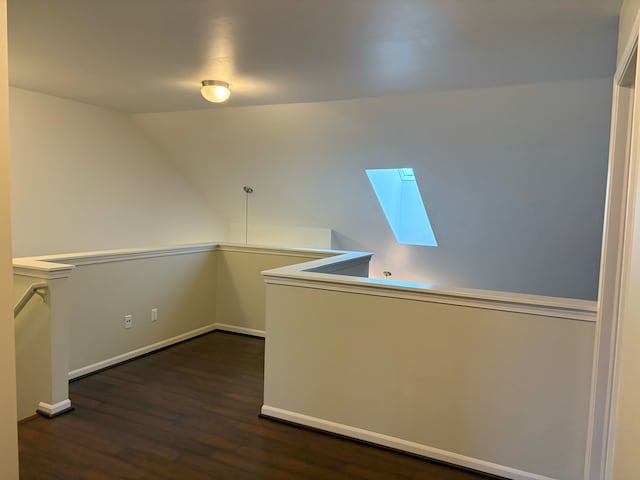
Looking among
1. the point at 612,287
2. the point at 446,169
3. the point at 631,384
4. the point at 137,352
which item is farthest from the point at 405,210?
the point at 631,384

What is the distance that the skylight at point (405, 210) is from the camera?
234 inches

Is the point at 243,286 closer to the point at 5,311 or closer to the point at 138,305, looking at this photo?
the point at 138,305

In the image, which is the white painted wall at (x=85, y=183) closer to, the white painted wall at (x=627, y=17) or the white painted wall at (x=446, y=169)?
the white painted wall at (x=446, y=169)

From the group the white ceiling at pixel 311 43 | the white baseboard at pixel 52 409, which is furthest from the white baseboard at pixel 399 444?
the white ceiling at pixel 311 43

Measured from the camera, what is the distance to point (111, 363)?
3.74 meters

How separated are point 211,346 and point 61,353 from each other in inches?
61.9

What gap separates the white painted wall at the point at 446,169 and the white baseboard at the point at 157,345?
2.13 m

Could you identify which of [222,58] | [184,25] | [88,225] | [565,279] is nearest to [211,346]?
[88,225]

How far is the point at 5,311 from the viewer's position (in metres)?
1.49

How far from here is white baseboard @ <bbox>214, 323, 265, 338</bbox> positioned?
4.64 m

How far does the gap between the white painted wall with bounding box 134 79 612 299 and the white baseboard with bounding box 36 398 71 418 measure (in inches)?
128

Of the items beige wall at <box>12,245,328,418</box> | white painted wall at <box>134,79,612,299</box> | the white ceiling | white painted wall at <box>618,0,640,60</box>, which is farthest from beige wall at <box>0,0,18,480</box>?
white painted wall at <box>134,79,612,299</box>

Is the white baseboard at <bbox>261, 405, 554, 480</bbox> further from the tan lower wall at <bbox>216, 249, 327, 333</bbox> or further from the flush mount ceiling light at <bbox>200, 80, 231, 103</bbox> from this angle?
the flush mount ceiling light at <bbox>200, 80, 231, 103</bbox>

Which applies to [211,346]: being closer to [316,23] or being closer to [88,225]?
[88,225]
